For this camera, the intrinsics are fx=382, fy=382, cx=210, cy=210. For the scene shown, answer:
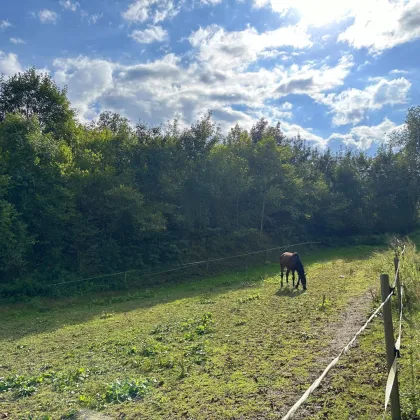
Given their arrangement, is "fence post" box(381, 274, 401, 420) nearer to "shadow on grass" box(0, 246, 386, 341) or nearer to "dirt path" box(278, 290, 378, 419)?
"dirt path" box(278, 290, 378, 419)

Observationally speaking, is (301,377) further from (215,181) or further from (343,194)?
(343,194)

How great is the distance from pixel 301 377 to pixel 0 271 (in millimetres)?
18844

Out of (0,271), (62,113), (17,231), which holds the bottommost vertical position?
(0,271)

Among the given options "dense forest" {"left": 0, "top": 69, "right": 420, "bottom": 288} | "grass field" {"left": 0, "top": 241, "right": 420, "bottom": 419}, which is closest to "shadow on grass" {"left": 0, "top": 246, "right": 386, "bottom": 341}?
"grass field" {"left": 0, "top": 241, "right": 420, "bottom": 419}

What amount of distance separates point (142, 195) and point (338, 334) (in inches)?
721

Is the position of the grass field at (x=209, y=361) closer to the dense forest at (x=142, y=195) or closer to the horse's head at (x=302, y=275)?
the horse's head at (x=302, y=275)

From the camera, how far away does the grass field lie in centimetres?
589

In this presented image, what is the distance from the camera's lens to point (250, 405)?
5828mm

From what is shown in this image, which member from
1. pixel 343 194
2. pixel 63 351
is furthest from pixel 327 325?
pixel 343 194

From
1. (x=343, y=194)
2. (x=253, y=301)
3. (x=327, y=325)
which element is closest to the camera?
(x=327, y=325)

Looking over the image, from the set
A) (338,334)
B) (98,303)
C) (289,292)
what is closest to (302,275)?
(289,292)

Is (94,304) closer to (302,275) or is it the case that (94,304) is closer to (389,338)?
(302,275)

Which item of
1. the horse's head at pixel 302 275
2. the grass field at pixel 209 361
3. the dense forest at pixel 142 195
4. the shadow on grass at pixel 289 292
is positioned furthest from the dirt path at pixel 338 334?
the dense forest at pixel 142 195

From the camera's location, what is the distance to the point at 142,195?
25.2 meters
